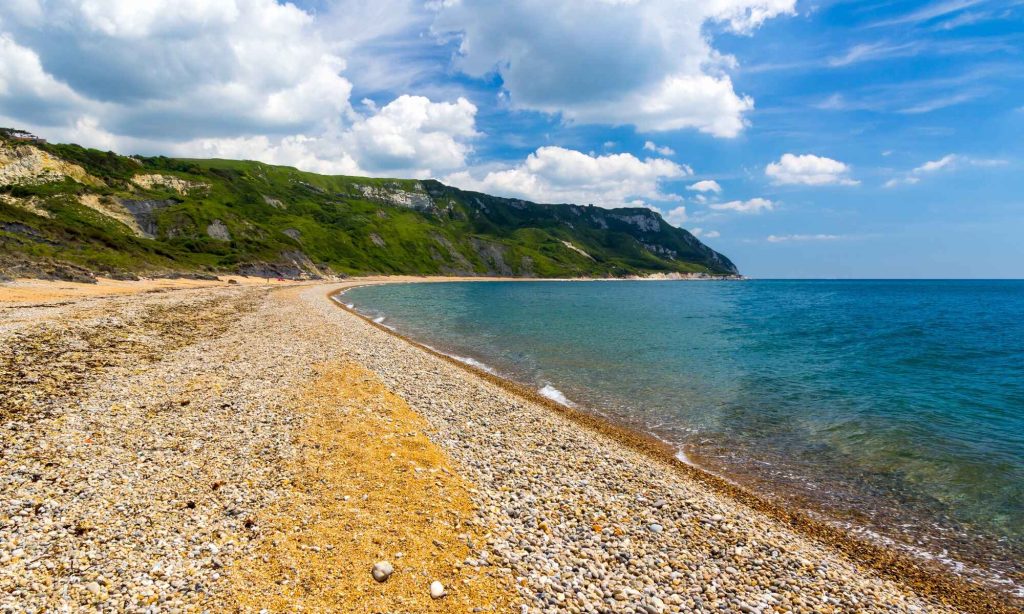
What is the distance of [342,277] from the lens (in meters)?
181

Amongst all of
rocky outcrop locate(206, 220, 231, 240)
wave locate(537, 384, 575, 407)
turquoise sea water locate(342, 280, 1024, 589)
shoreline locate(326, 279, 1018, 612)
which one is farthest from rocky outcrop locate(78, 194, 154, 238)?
shoreline locate(326, 279, 1018, 612)

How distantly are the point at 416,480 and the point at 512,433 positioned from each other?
19.7ft

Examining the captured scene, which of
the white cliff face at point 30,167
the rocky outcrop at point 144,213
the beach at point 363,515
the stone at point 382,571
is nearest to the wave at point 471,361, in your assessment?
the beach at point 363,515

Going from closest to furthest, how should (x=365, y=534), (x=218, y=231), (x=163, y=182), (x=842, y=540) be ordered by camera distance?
(x=365, y=534), (x=842, y=540), (x=218, y=231), (x=163, y=182)

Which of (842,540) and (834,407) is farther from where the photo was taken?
(834,407)

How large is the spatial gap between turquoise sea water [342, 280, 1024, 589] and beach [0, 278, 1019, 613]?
2.44m

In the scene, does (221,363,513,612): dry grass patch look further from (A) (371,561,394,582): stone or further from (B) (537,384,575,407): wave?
(B) (537,384,575,407): wave

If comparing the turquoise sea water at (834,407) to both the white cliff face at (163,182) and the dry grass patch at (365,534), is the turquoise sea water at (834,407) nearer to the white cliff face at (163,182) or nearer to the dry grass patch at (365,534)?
the dry grass patch at (365,534)

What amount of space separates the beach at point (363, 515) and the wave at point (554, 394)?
4896 millimetres

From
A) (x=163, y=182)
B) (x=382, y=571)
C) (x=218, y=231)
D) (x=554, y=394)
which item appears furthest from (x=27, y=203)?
(x=382, y=571)

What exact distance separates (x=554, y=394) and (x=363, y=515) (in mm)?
17852

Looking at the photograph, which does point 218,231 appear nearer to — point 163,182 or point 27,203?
point 27,203

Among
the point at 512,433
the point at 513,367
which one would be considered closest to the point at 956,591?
the point at 512,433

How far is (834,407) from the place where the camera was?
85.8ft
